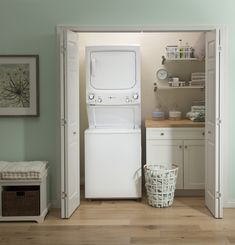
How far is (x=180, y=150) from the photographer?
5.48 meters

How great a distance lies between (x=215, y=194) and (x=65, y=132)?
1630 millimetres

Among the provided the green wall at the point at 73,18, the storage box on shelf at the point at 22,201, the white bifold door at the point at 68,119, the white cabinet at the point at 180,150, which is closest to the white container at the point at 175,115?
the white cabinet at the point at 180,150

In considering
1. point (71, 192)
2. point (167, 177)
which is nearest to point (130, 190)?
point (167, 177)

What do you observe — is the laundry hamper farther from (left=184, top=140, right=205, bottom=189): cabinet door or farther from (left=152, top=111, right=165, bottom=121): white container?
(left=152, top=111, right=165, bottom=121): white container

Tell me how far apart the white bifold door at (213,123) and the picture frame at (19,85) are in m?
1.83

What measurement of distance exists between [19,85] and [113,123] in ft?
4.45

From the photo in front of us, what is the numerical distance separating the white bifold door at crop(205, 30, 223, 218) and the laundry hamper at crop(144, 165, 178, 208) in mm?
466

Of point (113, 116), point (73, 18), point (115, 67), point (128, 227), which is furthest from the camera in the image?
point (113, 116)

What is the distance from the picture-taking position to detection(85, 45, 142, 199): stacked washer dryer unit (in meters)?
5.31

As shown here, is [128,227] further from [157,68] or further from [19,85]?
[157,68]

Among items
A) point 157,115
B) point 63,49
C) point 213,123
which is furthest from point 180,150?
point 63,49

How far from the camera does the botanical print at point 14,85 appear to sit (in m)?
4.88

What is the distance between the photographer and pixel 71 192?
187 inches

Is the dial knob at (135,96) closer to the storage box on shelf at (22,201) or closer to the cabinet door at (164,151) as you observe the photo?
the cabinet door at (164,151)
